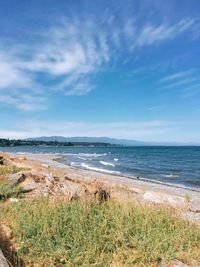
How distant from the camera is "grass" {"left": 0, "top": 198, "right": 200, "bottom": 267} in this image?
22.5ft

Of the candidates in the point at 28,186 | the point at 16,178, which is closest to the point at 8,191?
the point at 28,186

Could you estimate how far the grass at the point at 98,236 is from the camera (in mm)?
6859

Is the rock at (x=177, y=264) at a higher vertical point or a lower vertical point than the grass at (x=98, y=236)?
lower

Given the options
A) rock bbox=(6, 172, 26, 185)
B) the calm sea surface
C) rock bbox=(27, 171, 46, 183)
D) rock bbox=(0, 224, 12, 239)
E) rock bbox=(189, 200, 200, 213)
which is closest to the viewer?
rock bbox=(0, 224, 12, 239)

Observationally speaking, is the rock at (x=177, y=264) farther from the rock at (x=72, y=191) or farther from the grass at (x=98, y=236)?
the rock at (x=72, y=191)

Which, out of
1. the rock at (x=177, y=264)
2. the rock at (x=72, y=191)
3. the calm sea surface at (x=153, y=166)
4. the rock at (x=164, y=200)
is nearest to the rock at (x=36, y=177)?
the rock at (x=72, y=191)

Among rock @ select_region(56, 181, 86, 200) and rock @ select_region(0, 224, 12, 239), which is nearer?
rock @ select_region(0, 224, 12, 239)

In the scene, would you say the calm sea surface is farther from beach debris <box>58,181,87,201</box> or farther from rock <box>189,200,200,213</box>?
beach debris <box>58,181,87,201</box>

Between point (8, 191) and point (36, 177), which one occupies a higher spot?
point (36, 177)

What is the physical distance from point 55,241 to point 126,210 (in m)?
2.70

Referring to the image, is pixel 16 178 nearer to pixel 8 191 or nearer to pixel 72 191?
pixel 8 191

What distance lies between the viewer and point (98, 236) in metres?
7.68

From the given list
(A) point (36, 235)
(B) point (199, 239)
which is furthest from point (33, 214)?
(B) point (199, 239)

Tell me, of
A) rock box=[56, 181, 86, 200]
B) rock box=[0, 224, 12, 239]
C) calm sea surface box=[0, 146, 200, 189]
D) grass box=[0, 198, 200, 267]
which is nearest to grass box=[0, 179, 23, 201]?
rock box=[56, 181, 86, 200]
